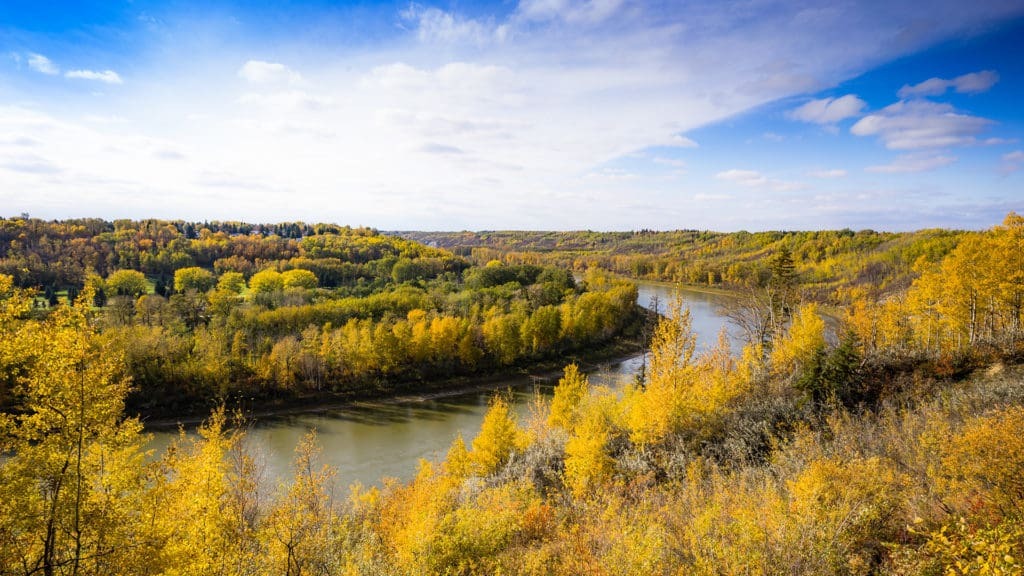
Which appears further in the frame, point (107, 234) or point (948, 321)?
point (107, 234)

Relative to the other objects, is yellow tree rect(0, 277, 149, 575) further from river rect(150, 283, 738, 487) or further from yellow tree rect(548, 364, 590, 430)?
yellow tree rect(548, 364, 590, 430)

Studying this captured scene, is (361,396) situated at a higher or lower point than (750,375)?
lower

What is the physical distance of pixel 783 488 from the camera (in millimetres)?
A: 10883

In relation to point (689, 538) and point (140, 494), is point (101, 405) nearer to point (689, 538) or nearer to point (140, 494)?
point (140, 494)

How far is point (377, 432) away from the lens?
1093 inches

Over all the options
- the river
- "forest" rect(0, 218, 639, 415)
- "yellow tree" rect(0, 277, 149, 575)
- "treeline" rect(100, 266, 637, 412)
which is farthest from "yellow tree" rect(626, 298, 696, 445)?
"treeline" rect(100, 266, 637, 412)

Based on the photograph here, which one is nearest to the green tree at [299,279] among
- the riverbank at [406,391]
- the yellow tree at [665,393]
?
the riverbank at [406,391]

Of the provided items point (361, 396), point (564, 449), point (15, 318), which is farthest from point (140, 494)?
point (361, 396)

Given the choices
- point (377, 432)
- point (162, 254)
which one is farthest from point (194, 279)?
point (377, 432)

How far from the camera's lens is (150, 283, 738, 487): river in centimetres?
2289

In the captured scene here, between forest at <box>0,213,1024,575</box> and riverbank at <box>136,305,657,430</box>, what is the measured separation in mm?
1664

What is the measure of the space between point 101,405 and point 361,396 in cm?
2770

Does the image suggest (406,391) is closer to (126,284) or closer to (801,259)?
(126,284)

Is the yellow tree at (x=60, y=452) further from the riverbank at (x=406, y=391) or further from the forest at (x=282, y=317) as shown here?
the riverbank at (x=406, y=391)
